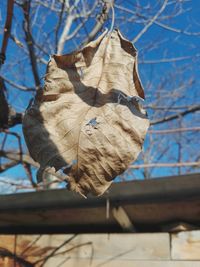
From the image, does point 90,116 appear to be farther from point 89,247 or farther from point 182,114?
point 182,114

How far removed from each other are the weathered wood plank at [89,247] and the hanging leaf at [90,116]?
2.23 m

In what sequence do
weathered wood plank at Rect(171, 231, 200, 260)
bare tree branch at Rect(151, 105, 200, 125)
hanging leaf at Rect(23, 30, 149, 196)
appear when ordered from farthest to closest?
bare tree branch at Rect(151, 105, 200, 125), weathered wood plank at Rect(171, 231, 200, 260), hanging leaf at Rect(23, 30, 149, 196)

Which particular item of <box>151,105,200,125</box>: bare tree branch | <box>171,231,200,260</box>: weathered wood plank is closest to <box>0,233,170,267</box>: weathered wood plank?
<box>171,231,200,260</box>: weathered wood plank

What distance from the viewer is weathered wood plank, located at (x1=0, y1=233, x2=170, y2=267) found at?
2812 mm

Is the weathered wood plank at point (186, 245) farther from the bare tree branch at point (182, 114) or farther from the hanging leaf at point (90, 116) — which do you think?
the bare tree branch at point (182, 114)

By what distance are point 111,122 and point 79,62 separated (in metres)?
0.11

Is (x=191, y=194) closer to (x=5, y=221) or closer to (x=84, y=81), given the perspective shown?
(x=5, y=221)

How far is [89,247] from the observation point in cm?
308

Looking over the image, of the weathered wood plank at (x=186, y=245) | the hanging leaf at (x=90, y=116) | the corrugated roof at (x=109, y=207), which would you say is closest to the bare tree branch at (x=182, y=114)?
the corrugated roof at (x=109, y=207)

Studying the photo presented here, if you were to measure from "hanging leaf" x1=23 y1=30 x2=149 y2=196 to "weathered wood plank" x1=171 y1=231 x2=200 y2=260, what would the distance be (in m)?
2.17

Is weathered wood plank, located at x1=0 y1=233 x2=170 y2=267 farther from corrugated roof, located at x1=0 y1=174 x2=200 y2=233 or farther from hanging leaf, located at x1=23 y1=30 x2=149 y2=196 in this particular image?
hanging leaf, located at x1=23 y1=30 x2=149 y2=196

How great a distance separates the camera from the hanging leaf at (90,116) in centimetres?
59

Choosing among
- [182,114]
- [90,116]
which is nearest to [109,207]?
[90,116]

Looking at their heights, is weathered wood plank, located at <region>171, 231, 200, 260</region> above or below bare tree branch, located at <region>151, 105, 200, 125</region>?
below
